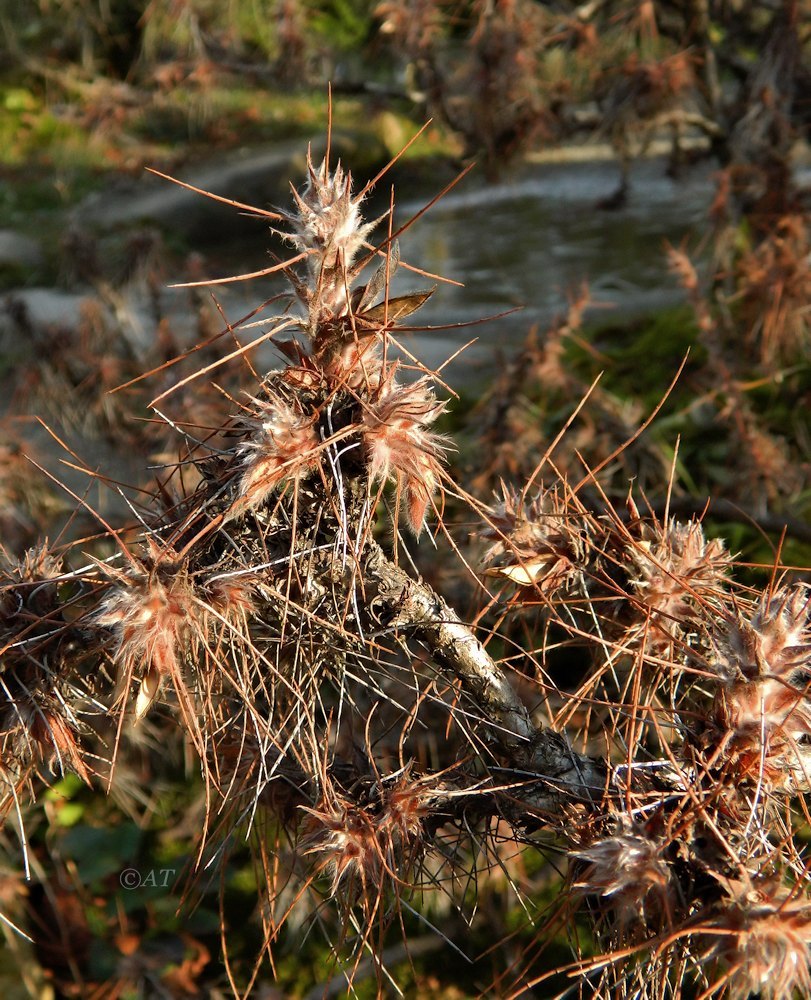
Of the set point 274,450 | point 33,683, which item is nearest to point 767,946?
point 274,450

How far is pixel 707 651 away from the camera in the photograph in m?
0.62

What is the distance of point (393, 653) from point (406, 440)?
0.53 ft

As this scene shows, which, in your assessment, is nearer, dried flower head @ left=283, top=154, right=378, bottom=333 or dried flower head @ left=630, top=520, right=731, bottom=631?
dried flower head @ left=283, top=154, right=378, bottom=333

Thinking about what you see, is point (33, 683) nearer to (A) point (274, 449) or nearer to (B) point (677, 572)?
(A) point (274, 449)

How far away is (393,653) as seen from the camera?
57cm

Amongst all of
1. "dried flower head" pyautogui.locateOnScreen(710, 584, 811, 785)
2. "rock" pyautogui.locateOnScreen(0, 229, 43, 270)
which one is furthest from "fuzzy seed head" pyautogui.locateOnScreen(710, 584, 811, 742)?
"rock" pyautogui.locateOnScreen(0, 229, 43, 270)

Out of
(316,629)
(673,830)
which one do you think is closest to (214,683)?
(316,629)

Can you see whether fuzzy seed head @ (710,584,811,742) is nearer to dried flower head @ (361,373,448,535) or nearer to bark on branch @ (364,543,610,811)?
bark on branch @ (364,543,610,811)

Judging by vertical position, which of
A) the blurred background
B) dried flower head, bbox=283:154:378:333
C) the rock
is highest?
dried flower head, bbox=283:154:378:333

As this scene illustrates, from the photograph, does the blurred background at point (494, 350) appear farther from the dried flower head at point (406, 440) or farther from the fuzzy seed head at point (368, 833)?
the fuzzy seed head at point (368, 833)

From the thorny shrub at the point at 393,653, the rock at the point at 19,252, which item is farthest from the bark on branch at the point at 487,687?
the rock at the point at 19,252

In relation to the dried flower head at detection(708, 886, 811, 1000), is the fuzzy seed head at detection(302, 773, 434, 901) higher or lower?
lower

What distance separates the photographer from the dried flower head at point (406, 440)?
19.0 inches

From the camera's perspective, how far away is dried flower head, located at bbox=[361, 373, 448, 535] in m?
0.48
